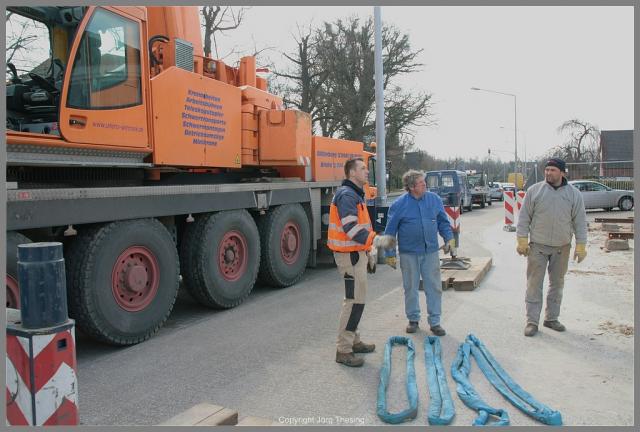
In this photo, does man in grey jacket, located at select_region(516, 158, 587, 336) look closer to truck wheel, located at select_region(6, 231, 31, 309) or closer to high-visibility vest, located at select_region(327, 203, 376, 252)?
high-visibility vest, located at select_region(327, 203, 376, 252)

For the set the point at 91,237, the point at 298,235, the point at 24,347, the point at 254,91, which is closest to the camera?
the point at 24,347

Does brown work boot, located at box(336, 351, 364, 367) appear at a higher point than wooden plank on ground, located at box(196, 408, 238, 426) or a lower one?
lower

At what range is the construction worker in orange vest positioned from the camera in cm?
491

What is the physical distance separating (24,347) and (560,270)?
514 centimetres

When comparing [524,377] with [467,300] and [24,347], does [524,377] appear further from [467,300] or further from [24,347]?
[24,347]

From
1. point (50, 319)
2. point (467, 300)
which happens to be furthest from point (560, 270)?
point (50, 319)

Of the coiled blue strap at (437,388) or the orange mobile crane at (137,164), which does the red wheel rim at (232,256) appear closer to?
the orange mobile crane at (137,164)

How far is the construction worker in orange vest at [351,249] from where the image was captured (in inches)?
193

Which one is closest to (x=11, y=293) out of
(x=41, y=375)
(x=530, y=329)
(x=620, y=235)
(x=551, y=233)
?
(x=41, y=375)

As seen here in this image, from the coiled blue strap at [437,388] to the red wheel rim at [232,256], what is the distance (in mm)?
3028

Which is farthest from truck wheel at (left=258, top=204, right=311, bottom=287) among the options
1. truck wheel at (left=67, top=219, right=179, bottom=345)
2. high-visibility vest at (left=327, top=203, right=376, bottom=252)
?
high-visibility vest at (left=327, top=203, right=376, bottom=252)

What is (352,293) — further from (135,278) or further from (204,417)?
(135,278)

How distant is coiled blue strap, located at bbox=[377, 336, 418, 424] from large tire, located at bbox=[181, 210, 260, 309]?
8.47 feet

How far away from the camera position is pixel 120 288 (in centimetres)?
560
